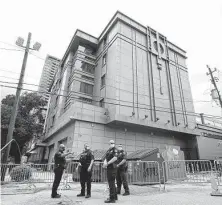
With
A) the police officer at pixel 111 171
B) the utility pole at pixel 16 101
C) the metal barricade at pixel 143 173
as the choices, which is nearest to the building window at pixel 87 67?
the utility pole at pixel 16 101

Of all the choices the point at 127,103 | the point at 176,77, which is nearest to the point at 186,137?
the point at 176,77

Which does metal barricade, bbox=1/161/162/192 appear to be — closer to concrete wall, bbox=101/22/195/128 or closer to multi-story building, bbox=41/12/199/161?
multi-story building, bbox=41/12/199/161

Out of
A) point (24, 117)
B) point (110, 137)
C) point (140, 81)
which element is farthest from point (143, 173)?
point (24, 117)

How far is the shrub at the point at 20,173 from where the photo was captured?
9727 millimetres

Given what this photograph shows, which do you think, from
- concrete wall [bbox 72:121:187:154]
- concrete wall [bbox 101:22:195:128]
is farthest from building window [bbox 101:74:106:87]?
concrete wall [bbox 72:121:187:154]

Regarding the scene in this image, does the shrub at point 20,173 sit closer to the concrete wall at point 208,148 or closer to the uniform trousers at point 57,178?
the uniform trousers at point 57,178

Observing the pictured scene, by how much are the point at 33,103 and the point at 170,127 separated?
22.9m

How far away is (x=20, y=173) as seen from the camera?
9797 millimetres

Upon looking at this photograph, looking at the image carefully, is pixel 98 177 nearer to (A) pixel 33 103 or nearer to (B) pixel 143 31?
(A) pixel 33 103

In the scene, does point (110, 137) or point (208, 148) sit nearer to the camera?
point (110, 137)

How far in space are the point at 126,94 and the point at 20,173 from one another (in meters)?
14.8

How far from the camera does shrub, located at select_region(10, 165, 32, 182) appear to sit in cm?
973

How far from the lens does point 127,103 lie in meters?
20.9

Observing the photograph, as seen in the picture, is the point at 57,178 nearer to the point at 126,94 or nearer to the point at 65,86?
the point at 126,94
